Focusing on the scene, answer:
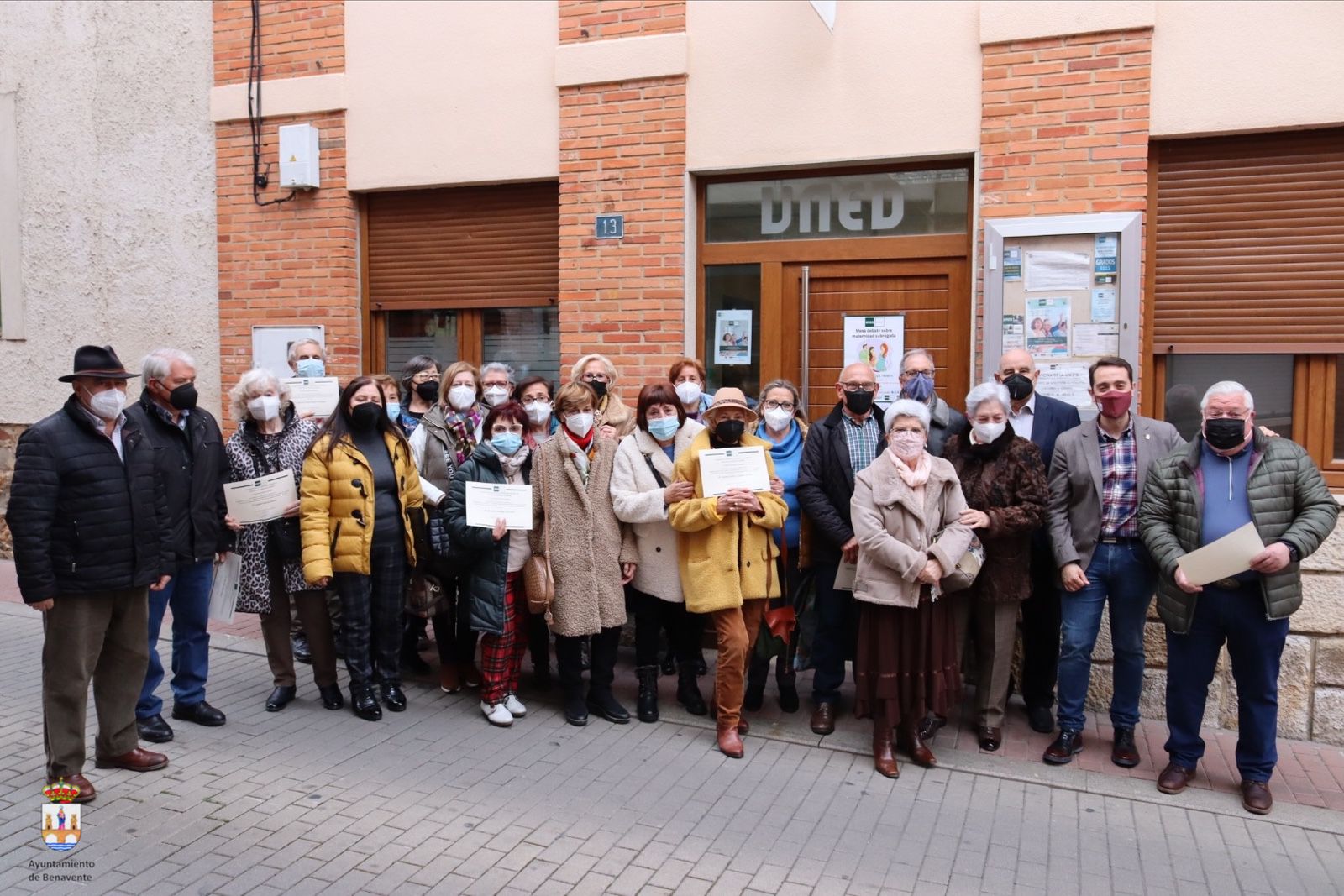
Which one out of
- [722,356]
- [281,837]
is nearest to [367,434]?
[281,837]

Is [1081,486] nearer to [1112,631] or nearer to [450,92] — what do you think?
[1112,631]

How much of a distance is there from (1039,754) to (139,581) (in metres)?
4.62

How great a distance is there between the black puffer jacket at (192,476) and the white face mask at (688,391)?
265 cm

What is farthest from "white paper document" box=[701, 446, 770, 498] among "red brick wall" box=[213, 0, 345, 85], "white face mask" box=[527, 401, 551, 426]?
"red brick wall" box=[213, 0, 345, 85]

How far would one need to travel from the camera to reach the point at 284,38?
8.34 m

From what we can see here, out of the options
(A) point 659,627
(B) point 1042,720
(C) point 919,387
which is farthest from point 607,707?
(C) point 919,387

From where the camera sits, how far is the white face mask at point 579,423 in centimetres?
554

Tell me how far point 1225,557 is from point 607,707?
10.9 ft

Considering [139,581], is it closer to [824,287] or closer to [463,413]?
[463,413]

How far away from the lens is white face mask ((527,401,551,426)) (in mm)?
5680

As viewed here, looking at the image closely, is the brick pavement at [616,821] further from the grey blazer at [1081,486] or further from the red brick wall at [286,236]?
the red brick wall at [286,236]

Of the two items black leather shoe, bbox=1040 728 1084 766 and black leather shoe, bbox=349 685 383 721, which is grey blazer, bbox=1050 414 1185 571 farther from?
black leather shoe, bbox=349 685 383 721

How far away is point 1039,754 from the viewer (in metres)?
5.26

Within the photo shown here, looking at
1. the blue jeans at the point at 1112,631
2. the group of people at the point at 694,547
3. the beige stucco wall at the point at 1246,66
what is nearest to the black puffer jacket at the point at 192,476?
the group of people at the point at 694,547
